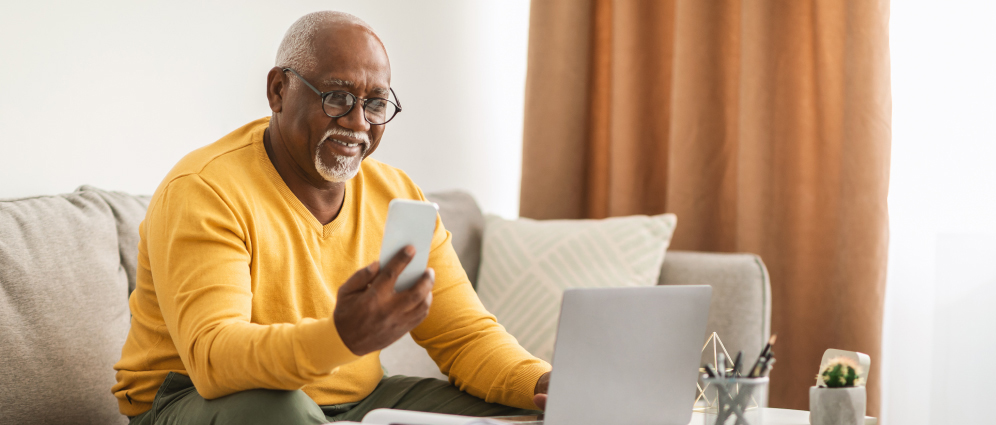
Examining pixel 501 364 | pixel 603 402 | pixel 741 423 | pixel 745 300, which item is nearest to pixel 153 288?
pixel 501 364

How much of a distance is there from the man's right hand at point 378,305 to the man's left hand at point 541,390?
29 centimetres

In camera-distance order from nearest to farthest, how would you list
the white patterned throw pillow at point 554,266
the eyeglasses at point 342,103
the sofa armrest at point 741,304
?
1. the eyeglasses at point 342,103
2. the sofa armrest at point 741,304
3. the white patterned throw pillow at point 554,266

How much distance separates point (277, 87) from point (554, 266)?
2.97 feet

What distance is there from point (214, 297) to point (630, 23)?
1.68 meters

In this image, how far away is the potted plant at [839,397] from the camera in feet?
3.12

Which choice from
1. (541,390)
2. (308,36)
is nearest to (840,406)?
(541,390)

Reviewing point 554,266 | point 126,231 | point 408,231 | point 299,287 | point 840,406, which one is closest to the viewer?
point 408,231

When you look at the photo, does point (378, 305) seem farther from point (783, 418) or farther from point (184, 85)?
point (184, 85)

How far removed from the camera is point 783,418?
111cm

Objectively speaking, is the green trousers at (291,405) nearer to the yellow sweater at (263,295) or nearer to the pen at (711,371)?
the yellow sweater at (263,295)

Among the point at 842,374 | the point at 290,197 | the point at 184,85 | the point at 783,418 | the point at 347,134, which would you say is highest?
the point at 184,85

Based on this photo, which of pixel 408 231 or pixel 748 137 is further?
pixel 748 137

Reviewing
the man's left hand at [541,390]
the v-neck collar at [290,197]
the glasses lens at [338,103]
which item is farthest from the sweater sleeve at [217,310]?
the man's left hand at [541,390]

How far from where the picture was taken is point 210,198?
3.65 feet
